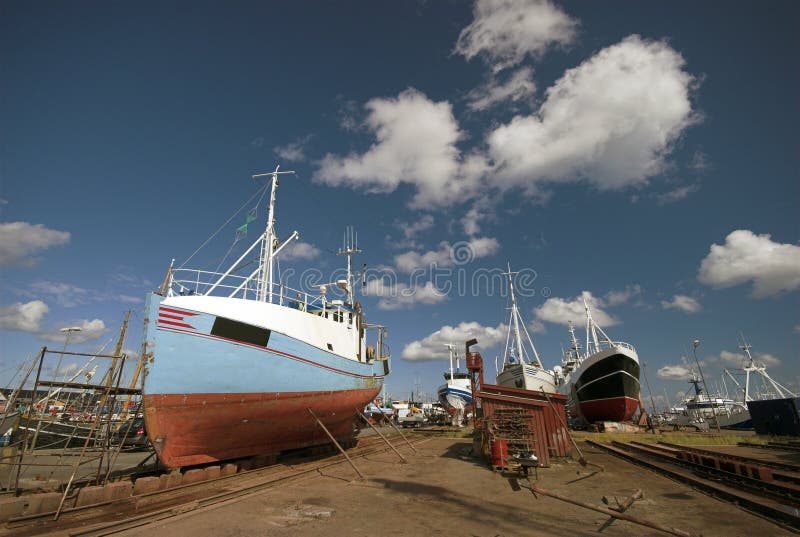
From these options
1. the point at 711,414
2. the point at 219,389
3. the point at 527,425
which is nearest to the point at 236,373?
the point at 219,389

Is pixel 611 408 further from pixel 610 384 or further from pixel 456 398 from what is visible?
pixel 456 398

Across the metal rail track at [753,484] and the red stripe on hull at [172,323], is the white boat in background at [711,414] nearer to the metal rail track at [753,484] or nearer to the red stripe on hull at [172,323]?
the metal rail track at [753,484]

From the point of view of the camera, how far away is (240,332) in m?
12.7

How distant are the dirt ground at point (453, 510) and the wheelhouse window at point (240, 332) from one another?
485 cm

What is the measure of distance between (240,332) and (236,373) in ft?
4.55

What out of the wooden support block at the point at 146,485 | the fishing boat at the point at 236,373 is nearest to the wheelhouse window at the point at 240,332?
the fishing boat at the point at 236,373

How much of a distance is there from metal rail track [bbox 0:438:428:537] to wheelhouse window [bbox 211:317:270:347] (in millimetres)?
4525

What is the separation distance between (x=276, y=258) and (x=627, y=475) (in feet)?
58.7

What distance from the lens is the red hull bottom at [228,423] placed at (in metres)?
11.2

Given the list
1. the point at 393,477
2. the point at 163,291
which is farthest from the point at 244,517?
the point at 163,291

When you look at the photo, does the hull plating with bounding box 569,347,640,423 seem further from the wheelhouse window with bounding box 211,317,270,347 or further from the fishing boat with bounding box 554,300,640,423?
the wheelhouse window with bounding box 211,317,270,347

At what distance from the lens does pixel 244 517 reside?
8.43 meters

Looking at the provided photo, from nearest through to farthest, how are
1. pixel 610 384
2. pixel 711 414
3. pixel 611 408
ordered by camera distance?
pixel 610 384 → pixel 611 408 → pixel 711 414

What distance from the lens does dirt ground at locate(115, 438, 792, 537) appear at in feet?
24.9
